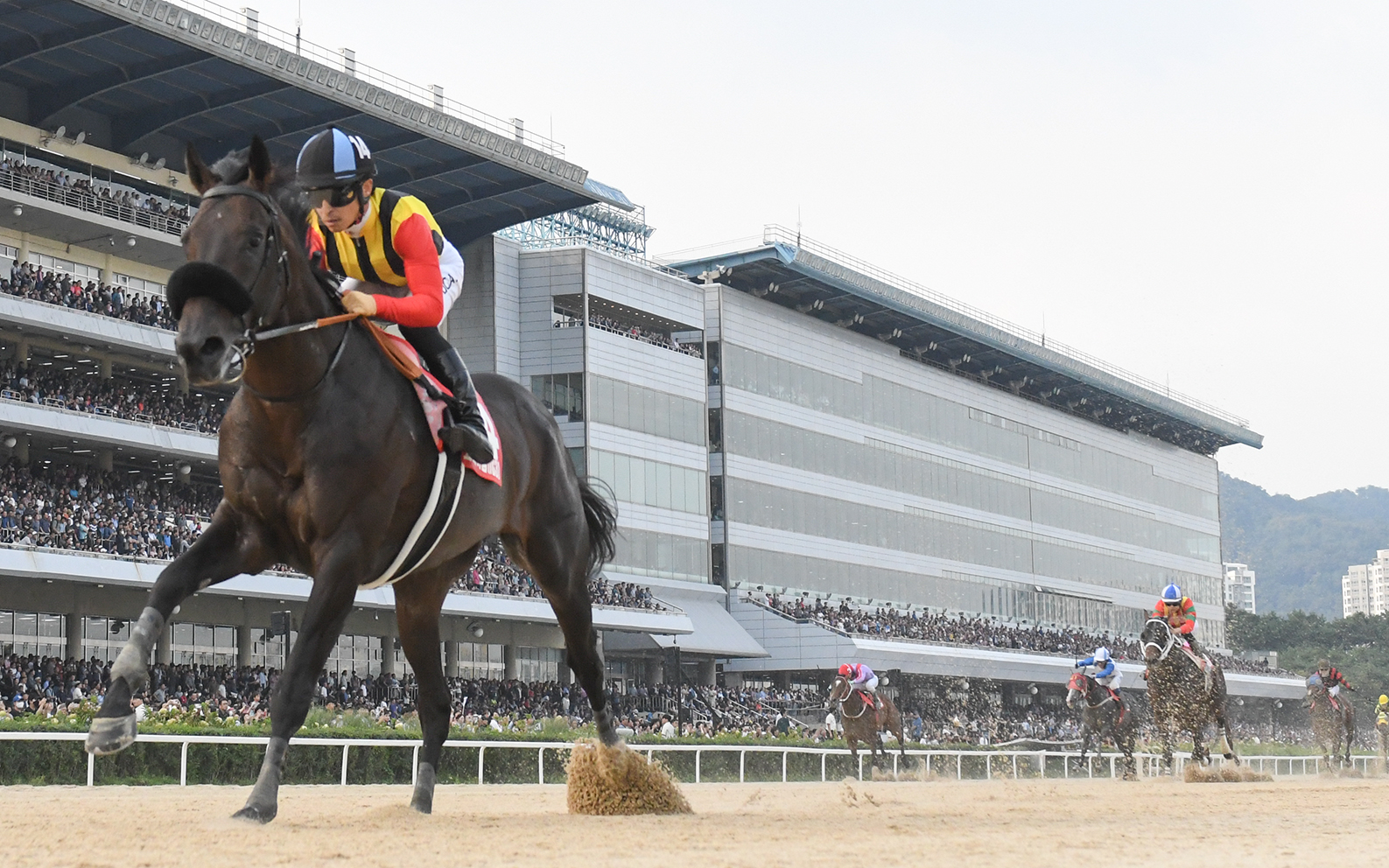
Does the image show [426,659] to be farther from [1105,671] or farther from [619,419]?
[619,419]

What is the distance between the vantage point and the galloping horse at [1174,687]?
17.7 m

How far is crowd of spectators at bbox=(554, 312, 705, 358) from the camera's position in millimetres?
46094

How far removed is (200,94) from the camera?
34.0 metres

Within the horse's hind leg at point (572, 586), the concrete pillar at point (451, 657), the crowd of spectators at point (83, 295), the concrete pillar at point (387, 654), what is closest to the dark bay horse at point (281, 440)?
the horse's hind leg at point (572, 586)

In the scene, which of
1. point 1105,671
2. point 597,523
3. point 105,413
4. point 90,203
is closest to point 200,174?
point 597,523

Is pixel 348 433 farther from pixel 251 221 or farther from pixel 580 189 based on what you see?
pixel 580 189

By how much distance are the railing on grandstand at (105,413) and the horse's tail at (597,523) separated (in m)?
21.9

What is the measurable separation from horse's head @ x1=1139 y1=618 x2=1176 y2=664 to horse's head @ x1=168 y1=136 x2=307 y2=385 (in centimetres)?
1342

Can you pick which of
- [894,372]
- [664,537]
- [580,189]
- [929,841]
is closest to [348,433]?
[929,841]

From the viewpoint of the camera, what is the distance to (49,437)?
29312mm

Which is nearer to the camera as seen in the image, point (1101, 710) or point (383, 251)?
point (383, 251)

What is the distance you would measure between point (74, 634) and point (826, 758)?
14.1 metres

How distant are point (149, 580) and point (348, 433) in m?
22.7

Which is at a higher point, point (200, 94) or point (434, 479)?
point (200, 94)
